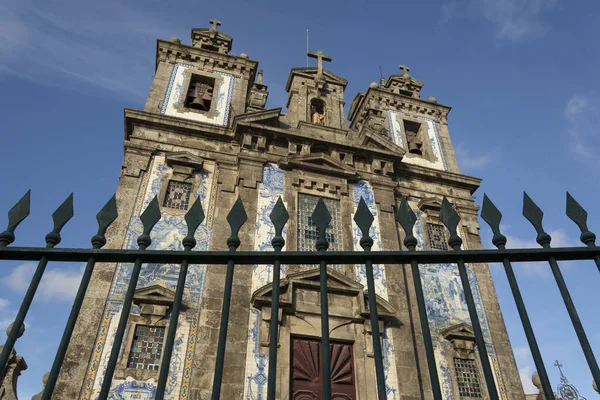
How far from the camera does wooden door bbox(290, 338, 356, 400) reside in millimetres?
10320

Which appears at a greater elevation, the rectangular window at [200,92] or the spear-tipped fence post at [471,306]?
the rectangular window at [200,92]

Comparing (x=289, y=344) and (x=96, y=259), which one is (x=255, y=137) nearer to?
(x=289, y=344)

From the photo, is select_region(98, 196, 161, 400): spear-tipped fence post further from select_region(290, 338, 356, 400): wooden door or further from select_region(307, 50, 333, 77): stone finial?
select_region(307, 50, 333, 77): stone finial

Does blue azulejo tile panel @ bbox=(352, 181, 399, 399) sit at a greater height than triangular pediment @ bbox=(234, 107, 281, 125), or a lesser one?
lesser

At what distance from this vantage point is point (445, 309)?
13047 millimetres

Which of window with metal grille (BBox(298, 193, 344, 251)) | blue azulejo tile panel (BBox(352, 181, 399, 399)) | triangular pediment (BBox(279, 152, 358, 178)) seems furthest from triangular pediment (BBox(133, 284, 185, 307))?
triangular pediment (BBox(279, 152, 358, 178))

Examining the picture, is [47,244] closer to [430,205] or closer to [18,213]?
[18,213]

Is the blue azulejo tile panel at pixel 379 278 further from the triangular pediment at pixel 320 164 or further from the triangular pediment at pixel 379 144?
the triangular pediment at pixel 379 144

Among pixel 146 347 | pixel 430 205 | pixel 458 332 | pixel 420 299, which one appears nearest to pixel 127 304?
pixel 420 299

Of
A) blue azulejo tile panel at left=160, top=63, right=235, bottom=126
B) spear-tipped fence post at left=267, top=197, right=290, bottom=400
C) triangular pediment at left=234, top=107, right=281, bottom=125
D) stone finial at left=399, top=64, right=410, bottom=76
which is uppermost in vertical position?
stone finial at left=399, top=64, right=410, bottom=76

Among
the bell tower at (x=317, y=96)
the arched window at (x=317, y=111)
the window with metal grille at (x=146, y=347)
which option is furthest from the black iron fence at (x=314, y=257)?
the arched window at (x=317, y=111)

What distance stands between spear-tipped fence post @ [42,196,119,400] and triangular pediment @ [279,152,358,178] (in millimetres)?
11062

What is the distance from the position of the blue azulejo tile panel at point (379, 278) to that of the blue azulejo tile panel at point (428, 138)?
3313 millimetres

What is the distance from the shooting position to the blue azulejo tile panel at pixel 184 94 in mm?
15516
